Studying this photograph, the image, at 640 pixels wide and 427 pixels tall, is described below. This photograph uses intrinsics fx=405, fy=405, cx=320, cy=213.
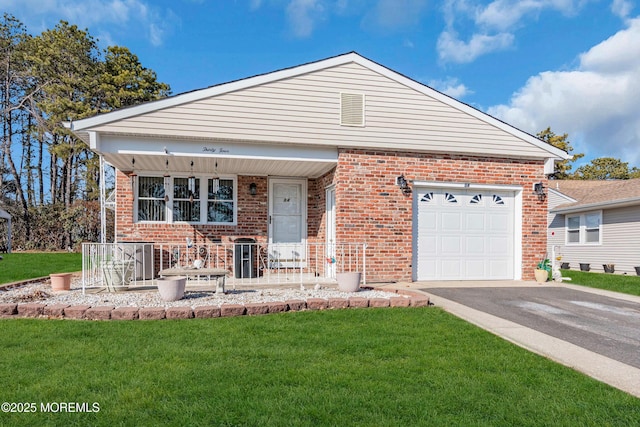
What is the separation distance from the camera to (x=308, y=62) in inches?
353

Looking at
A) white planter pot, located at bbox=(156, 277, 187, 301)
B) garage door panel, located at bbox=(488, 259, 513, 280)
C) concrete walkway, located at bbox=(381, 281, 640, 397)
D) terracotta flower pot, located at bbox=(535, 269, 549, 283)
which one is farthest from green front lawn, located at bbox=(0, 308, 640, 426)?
terracotta flower pot, located at bbox=(535, 269, 549, 283)

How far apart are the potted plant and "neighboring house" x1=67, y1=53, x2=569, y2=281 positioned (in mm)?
175

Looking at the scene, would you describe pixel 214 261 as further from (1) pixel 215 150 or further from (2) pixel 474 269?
(2) pixel 474 269

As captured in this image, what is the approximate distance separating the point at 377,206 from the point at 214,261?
4.36 m

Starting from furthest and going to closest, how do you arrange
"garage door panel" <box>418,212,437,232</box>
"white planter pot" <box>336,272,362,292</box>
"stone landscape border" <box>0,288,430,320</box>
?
"garage door panel" <box>418,212,437,232</box> < "white planter pot" <box>336,272,362,292</box> < "stone landscape border" <box>0,288,430,320</box>

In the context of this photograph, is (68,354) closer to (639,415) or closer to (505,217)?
(639,415)

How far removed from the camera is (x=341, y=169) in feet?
→ 29.6

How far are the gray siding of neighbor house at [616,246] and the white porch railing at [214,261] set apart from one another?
10870 millimetres

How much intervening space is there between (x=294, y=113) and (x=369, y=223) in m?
2.94

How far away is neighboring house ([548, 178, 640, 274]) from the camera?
1502cm

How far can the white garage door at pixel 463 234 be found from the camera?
961cm

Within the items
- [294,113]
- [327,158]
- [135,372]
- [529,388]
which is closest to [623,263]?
[327,158]

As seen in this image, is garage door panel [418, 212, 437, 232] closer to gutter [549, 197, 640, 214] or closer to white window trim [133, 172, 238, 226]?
white window trim [133, 172, 238, 226]

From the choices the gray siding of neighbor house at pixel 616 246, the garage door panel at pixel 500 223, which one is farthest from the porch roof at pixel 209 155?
the gray siding of neighbor house at pixel 616 246
